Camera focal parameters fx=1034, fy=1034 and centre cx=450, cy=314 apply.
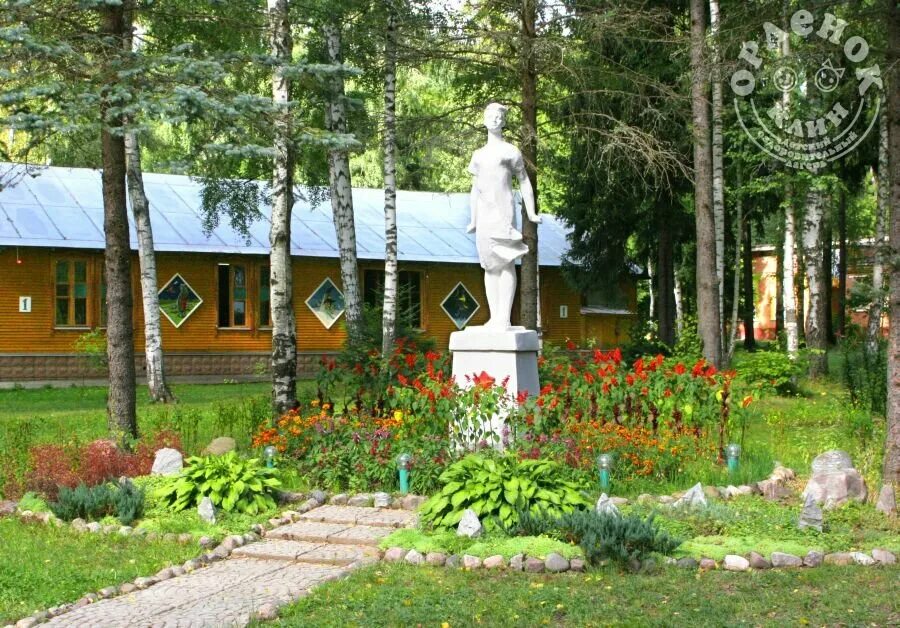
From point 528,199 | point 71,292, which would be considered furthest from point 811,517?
point 71,292

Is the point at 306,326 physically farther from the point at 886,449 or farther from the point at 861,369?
the point at 886,449

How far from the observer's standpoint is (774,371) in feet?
60.4

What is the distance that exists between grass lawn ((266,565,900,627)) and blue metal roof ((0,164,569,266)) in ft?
52.9

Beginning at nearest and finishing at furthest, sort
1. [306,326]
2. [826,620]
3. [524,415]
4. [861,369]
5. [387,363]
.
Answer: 1. [826,620]
2. [524,415]
3. [387,363]
4. [861,369]
5. [306,326]

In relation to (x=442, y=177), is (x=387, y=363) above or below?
below

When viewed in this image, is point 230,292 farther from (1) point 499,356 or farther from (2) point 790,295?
(1) point 499,356

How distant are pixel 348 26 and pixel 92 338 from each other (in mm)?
9403

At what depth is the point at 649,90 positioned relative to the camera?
65.3 feet

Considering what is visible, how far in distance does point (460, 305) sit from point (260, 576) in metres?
22.2

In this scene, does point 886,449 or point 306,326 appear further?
point 306,326

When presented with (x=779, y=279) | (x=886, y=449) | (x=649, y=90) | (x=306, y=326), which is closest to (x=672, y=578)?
(x=886, y=449)

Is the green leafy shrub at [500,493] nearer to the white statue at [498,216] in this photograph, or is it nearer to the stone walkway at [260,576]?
the stone walkway at [260,576]

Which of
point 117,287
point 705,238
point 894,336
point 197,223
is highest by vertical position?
point 197,223

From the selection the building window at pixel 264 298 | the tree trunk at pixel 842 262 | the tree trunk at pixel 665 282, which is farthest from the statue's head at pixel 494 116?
the tree trunk at pixel 842 262
